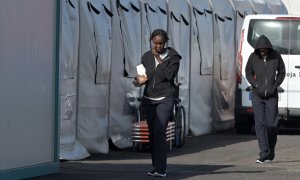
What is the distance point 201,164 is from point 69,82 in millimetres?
2124

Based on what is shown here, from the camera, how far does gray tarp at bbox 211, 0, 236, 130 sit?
20.4 meters

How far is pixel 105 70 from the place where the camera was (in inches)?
575

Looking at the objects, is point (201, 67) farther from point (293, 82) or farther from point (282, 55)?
point (293, 82)

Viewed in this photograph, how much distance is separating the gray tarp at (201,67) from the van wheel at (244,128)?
2.05ft

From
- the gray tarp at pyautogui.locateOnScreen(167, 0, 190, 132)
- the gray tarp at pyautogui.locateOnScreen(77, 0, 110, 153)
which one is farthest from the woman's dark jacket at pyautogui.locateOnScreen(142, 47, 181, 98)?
the gray tarp at pyautogui.locateOnScreen(167, 0, 190, 132)

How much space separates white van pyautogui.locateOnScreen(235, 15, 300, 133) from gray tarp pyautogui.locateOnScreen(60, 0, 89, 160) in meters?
5.80

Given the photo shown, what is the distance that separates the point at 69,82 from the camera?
1341 cm

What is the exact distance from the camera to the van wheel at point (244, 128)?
19359mm

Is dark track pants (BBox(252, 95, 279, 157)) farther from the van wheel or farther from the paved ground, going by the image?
the van wheel

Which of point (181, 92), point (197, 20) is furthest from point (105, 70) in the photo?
point (197, 20)

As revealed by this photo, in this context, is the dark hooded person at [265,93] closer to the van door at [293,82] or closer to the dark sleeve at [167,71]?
the dark sleeve at [167,71]

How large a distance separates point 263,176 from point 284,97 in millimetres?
7494

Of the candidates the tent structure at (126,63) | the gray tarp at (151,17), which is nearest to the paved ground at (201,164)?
the tent structure at (126,63)

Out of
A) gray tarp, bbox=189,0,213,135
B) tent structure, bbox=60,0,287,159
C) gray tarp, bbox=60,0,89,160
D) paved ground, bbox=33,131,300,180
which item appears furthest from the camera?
gray tarp, bbox=189,0,213,135
